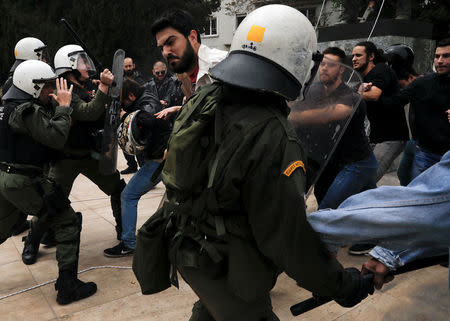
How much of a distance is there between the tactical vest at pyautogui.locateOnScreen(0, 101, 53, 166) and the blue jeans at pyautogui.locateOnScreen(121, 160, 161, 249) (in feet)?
2.76

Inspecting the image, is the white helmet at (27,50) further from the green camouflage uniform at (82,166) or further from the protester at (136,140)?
the protester at (136,140)

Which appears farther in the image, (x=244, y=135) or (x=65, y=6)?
(x=65, y=6)

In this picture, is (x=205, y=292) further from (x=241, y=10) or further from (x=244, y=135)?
(x=241, y=10)

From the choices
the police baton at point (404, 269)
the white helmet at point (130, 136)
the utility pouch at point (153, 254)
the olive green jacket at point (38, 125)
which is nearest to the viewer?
the police baton at point (404, 269)

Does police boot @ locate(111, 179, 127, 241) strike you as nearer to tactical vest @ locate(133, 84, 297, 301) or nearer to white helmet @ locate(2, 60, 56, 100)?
white helmet @ locate(2, 60, 56, 100)

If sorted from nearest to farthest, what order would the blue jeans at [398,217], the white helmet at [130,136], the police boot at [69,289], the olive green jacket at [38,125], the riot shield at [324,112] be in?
1. the blue jeans at [398,217]
2. the riot shield at [324,112]
3. the olive green jacket at [38,125]
4. the police boot at [69,289]
5. the white helmet at [130,136]

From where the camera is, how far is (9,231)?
10.5 ft

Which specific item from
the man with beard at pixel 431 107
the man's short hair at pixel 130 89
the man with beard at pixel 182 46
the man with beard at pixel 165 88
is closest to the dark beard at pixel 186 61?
the man with beard at pixel 182 46

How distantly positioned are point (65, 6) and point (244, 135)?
51.4 ft

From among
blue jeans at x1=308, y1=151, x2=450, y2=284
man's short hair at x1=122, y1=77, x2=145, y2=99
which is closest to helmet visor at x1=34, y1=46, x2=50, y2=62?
man's short hair at x1=122, y1=77, x2=145, y2=99

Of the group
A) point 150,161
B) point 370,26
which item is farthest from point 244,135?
point 370,26

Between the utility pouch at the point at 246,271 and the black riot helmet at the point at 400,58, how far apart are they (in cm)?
417

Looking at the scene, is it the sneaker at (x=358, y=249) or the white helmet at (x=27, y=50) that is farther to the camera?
the white helmet at (x=27, y=50)

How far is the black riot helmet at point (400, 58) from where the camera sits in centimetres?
482
